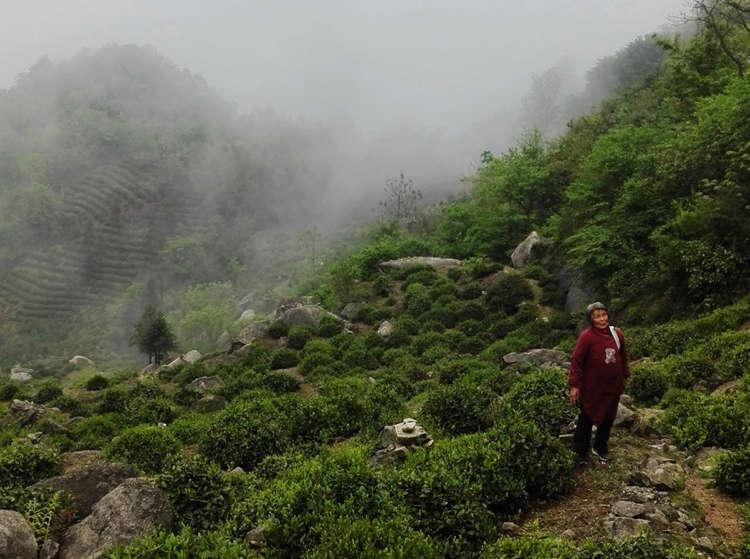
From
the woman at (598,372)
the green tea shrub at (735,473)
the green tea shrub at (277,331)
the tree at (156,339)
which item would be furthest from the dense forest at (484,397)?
the tree at (156,339)

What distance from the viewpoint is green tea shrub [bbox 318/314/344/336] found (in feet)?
102

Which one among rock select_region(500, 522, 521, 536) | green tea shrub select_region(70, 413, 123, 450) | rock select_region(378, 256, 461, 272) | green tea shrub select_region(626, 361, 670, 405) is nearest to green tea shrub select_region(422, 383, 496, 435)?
green tea shrub select_region(626, 361, 670, 405)

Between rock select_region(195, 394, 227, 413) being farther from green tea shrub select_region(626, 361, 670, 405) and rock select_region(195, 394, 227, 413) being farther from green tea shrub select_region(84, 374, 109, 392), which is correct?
green tea shrub select_region(626, 361, 670, 405)

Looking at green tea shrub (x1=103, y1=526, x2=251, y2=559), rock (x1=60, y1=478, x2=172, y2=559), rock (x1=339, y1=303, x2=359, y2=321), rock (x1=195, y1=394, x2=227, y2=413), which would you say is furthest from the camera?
rock (x1=339, y1=303, x2=359, y2=321)

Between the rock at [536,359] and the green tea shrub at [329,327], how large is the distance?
13849mm

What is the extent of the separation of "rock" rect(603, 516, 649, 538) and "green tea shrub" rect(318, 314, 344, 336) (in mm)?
25615

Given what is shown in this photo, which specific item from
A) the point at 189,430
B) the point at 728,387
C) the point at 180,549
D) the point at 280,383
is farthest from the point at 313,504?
the point at 280,383

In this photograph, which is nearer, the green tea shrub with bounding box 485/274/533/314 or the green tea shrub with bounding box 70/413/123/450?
the green tea shrub with bounding box 70/413/123/450

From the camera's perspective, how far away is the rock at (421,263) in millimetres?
41594

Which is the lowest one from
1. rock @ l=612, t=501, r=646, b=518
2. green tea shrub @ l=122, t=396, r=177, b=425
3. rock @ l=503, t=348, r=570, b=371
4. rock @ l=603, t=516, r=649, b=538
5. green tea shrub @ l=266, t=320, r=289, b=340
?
green tea shrub @ l=266, t=320, r=289, b=340

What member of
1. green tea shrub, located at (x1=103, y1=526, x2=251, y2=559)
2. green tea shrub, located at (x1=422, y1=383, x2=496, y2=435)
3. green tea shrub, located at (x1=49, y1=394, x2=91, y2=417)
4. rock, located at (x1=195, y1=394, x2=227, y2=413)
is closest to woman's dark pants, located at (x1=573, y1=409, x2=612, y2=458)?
green tea shrub, located at (x1=422, y1=383, x2=496, y2=435)

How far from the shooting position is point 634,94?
55500 mm

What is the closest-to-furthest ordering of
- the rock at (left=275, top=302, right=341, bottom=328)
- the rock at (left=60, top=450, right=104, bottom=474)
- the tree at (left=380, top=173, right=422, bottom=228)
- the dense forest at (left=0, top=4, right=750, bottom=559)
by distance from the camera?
1. the dense forest at (left=0, top=4, right=750, bottom=559)
2. the rock at (left=60, top=450, right=104, bottom=474)
3. the rock at (left=275, top=302, right=341, bottom=328)
4. the tree at (left=380, top=173, right=422, bottom=228)

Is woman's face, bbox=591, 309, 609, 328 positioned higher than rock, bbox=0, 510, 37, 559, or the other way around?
woman's face, bbox=591, 309, 609, 328
